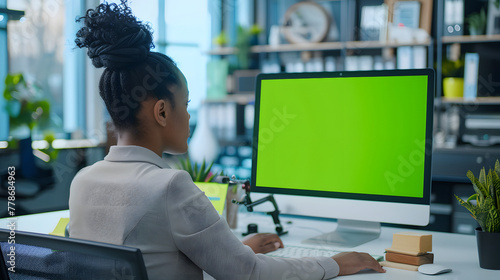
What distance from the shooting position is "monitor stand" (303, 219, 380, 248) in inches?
59.8

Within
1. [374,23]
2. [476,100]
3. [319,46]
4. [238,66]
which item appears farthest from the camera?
[238,66]

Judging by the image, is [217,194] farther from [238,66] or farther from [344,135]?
[238,66]

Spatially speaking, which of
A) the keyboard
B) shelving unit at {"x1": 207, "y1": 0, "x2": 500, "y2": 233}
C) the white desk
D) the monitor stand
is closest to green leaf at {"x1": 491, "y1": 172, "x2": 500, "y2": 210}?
the white desk

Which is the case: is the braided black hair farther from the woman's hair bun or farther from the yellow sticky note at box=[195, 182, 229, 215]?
the yellow sticky note at box=[195, 182, 229, 215]

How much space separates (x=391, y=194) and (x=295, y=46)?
322cm

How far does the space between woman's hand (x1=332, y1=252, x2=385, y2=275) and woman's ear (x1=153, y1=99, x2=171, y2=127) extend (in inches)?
20.2

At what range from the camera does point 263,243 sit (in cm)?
140

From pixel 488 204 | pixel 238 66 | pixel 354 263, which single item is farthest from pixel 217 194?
pixel 238 66

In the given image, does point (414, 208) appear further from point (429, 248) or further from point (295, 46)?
point (295, 46)

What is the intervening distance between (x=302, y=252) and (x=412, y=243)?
290 mm

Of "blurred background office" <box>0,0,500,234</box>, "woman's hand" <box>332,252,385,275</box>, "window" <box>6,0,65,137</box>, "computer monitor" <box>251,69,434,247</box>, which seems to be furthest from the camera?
"window" <box>6,0,65,137</box>

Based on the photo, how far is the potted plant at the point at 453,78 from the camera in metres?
4.00

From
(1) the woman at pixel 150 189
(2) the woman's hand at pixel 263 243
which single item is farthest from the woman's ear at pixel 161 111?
(2) the woman's hand at pixel 263 243

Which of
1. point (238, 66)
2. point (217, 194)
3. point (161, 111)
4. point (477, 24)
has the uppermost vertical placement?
point (477, 24)
